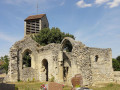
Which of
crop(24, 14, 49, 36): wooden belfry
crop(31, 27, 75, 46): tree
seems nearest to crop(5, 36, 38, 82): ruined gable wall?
crop(31, 27, 75, 46): tree

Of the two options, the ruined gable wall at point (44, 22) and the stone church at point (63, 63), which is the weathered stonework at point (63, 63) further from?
the ruined gable wall at point (44, 22)

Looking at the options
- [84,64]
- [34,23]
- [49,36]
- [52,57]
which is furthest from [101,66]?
[34,23]

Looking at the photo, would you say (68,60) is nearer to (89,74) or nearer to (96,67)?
(96,67)

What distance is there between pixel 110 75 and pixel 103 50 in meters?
3.01

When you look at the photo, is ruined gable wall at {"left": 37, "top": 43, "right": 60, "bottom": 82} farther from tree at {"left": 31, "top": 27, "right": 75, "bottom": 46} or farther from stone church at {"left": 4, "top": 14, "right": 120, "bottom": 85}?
tree at {"left": 31, "top": 27, "right": 75, "bottom": 46}

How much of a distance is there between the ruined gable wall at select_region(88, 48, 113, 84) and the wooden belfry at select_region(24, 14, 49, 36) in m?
22.6

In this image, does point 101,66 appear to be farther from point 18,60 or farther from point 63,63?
Answer: point 18,60

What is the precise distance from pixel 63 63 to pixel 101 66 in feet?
14.3

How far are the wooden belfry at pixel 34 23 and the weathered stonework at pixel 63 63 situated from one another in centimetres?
1733

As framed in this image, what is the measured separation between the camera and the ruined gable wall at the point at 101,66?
16205 millimetres

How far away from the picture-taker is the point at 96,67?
16.4 m

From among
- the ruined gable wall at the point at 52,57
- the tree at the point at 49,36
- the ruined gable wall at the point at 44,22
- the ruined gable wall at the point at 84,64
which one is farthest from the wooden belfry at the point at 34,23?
the ruined gable wall at the point at 84,64

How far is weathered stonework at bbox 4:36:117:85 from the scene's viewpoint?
43.5ft

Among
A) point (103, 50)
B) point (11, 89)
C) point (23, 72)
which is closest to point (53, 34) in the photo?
point (23, 72)
